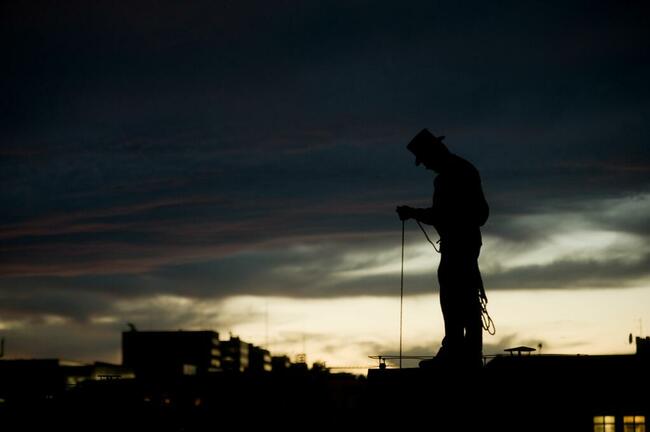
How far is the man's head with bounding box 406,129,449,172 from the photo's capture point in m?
14.2

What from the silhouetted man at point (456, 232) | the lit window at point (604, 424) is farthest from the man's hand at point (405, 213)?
the lit window at point (604, 424)

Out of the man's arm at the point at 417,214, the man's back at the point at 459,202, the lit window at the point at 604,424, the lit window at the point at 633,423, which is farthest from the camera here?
the lit window at the point at 633,423

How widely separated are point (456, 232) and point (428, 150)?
1.29m

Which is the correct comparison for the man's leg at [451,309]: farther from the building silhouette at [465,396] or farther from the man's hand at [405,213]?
the man's hand at [405,213]

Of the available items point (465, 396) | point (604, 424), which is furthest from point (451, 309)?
point (604, 424)

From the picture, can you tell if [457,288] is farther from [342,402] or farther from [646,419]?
[342,402]

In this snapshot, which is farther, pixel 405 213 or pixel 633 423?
pixel 633 423

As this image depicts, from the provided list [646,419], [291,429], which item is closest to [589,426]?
[646,419]

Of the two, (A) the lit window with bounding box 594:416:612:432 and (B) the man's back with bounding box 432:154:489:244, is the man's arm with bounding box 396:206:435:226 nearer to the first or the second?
(B) the man's back with bounding box 432:154:489:244

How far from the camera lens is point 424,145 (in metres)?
14.3

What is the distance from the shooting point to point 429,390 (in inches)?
546

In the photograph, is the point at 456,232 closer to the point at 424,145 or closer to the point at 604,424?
the point at 424,145

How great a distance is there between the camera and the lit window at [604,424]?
2716 centimetres

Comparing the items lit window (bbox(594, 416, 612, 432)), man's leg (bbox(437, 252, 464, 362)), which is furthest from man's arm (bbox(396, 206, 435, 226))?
lit window (bbox(594, 416, 612, 432))
